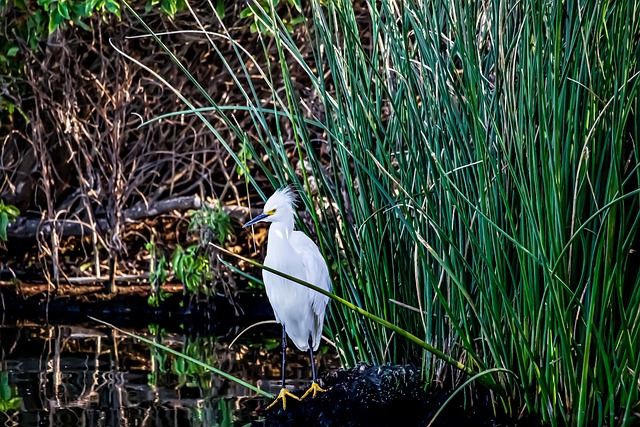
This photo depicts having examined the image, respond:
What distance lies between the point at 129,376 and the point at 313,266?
4.77 feet

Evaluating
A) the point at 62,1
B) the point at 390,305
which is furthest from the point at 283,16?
the point at 390,305

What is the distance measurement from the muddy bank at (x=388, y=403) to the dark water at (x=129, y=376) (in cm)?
50

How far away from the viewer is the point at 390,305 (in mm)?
2994

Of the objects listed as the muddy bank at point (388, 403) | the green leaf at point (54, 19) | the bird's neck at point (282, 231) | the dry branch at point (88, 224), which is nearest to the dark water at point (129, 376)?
the muddy bank at point (388, 403)

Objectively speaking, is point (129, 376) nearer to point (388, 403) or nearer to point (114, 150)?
point (388, 403)

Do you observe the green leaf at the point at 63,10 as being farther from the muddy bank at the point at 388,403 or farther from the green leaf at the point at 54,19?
the muddy bank at the point at 388,403

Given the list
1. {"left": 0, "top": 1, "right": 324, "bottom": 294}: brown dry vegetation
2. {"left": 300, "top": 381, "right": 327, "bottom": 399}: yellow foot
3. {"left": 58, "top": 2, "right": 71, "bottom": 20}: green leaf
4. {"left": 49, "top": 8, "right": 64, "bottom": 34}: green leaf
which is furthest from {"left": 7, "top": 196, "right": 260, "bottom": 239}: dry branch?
{"left": 300, "top": 381, "right": 327, "bottom": 399}: yellow foot

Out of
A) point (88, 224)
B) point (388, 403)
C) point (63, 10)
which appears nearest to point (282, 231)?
point (388, 403)

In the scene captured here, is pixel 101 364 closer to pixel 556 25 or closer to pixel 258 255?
pixel 258 255

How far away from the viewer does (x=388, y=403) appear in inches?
116

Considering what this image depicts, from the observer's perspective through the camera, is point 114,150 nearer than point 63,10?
No

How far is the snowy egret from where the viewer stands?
3.21 meters

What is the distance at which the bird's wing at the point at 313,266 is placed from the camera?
321 cm

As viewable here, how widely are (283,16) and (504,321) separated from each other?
3.70m
